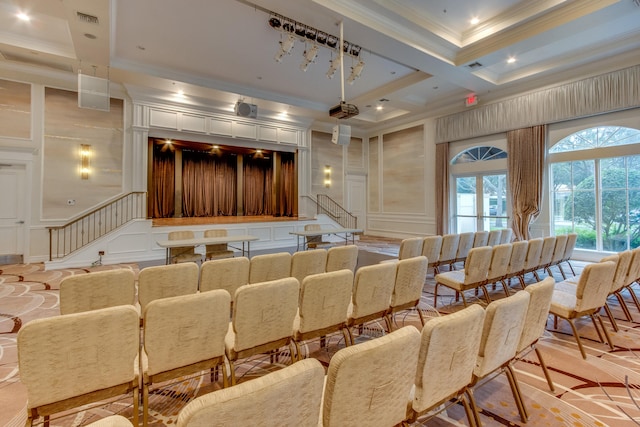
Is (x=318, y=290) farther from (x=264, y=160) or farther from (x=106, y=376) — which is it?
(x=264, y=160)

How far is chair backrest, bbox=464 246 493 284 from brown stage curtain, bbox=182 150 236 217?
9.25 m

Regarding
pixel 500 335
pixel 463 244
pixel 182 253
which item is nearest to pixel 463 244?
pixel 463 244

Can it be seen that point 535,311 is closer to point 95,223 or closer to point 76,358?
point 76,358

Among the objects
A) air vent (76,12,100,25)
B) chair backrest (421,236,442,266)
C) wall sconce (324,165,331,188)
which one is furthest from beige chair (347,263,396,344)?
wall sconce (324,165,331,188)

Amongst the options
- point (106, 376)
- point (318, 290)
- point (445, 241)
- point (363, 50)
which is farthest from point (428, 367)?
point (363, 50)

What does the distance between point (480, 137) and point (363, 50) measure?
4.74 metres

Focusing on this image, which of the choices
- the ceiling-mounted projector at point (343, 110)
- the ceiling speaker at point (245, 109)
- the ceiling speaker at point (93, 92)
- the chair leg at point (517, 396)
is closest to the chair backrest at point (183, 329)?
the chair leg at point (517, 396)

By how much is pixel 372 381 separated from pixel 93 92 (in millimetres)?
7252

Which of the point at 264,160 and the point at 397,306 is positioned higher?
the point at 264,160

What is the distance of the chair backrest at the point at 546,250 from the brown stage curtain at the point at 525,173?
328 cm

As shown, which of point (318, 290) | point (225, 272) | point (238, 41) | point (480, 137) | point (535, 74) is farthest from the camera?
point (480, 137)

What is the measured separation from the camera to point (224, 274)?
2.90m

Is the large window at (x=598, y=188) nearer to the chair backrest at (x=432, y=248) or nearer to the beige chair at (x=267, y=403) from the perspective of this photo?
the chair backrest at (x=432, y=248)

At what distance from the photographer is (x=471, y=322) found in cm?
155
